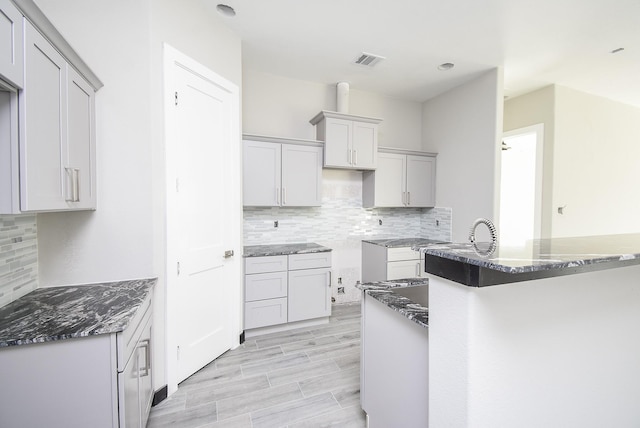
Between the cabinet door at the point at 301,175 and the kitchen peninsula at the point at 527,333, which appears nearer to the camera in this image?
the kitchen peninsula at the point at 527,333

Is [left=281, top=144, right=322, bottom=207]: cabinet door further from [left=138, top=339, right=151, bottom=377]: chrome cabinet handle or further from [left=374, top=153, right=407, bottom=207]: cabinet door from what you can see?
[left=138, top=339, right=151, bottom=377]: chrome cabinet handle

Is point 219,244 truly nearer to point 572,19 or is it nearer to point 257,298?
point 257,298

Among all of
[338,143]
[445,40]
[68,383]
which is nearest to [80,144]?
[68,383]

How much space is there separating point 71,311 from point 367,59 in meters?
3.30

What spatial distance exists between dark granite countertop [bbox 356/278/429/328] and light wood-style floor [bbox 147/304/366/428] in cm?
Result: 92

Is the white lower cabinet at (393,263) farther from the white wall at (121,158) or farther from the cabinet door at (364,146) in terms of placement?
the white wall at (121,158)

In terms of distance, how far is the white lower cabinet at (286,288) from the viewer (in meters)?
2.74

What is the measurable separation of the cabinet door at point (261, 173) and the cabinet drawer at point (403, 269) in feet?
5.55

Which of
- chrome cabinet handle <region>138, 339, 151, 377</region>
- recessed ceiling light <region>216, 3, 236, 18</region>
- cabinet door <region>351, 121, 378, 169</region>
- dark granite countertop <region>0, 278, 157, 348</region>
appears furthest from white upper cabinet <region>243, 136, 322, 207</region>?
chrome cabinet handle <region>138, 339, 151, 377</region>

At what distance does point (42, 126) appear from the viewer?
115cm

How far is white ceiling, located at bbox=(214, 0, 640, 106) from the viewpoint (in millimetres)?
2137

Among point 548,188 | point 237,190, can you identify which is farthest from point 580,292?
point 548,188

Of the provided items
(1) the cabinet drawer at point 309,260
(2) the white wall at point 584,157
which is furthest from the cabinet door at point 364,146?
(2) the white wall at point 584,157

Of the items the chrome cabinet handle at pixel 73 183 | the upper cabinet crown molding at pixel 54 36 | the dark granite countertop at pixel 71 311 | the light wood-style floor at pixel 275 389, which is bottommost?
the light wood-style floor at pixel 275 389
